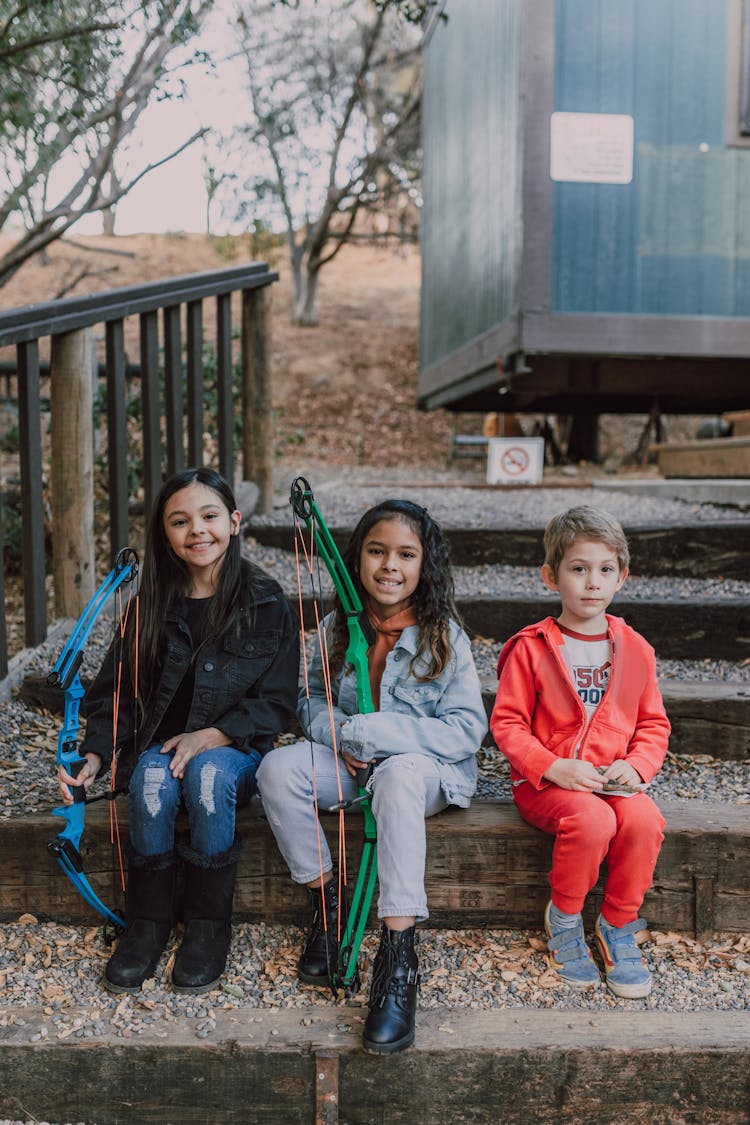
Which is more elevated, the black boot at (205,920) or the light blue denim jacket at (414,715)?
the light blue denim jacket at (414,715)

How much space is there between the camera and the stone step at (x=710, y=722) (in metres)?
2.51

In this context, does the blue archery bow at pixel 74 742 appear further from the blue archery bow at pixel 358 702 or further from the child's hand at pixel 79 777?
the blue archery bow at pixel 358 702

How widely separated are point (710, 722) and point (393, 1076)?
48.8 inches

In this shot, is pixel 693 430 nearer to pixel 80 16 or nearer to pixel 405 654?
pixel 80 16

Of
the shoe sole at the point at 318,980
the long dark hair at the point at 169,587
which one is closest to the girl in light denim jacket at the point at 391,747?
the shoe sole at the point at 318,980

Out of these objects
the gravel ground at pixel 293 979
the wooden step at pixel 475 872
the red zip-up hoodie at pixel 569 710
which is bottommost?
the gravel ground at pixel 293 979

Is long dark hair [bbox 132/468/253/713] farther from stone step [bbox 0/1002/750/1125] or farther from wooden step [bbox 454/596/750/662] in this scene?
wooden step [bbox 454/596/750/662]

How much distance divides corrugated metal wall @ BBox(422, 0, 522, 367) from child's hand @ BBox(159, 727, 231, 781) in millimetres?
3902

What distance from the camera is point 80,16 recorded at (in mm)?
4715

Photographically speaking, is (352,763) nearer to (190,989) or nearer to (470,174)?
(190,989)

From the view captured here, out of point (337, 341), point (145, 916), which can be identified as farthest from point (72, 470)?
point (337, 341)

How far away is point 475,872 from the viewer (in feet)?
6.77

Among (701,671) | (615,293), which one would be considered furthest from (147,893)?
(615,293)

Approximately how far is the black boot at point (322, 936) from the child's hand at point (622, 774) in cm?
58
